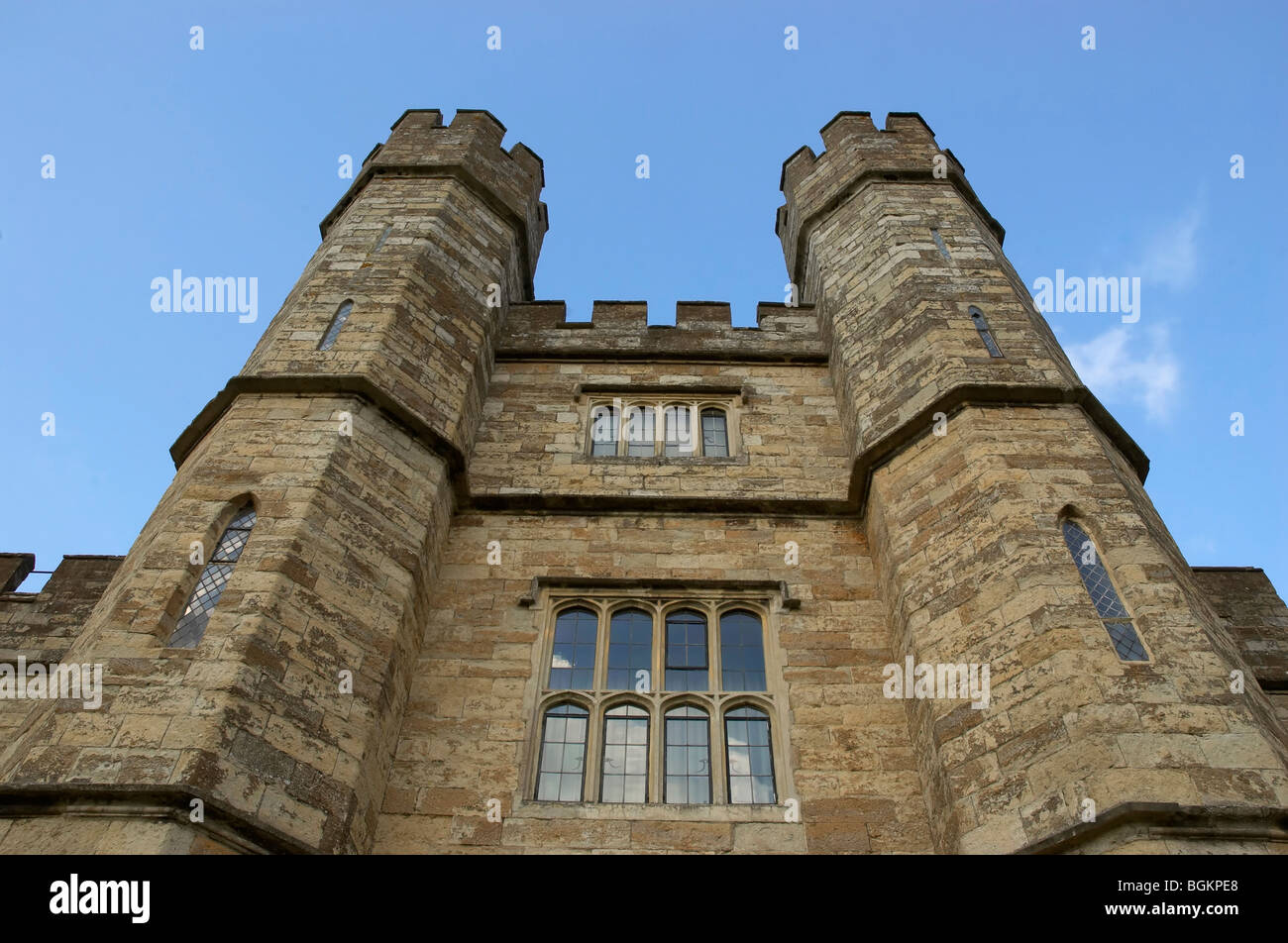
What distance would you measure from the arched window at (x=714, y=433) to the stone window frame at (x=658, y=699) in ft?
7.08

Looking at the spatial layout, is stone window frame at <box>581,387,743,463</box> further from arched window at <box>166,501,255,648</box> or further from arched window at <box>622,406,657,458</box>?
arched window at <box>166,501,255,648</box>

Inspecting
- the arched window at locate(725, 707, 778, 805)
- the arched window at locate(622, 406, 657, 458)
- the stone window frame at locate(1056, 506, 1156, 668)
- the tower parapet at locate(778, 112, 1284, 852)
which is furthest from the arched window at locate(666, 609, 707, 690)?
the stone window frame at locate(1056, 506, 1156, 668)

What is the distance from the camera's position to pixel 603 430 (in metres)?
9.78

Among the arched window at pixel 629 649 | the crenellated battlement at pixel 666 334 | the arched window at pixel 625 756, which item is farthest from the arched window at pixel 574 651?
the crenellated battlement at pixel 666 334

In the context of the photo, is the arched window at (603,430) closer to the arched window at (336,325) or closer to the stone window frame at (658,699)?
the stone window frame at (658,699)

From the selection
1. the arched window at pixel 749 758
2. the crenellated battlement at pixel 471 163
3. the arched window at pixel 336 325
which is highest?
the crenellated battlement at pixel 471 163

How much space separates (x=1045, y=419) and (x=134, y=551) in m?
6.54

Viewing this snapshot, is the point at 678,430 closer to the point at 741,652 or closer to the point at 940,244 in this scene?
the point at 741,652

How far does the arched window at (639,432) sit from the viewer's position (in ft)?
31.1

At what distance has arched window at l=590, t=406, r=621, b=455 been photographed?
9500 millimetres

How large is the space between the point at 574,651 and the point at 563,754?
90cm
